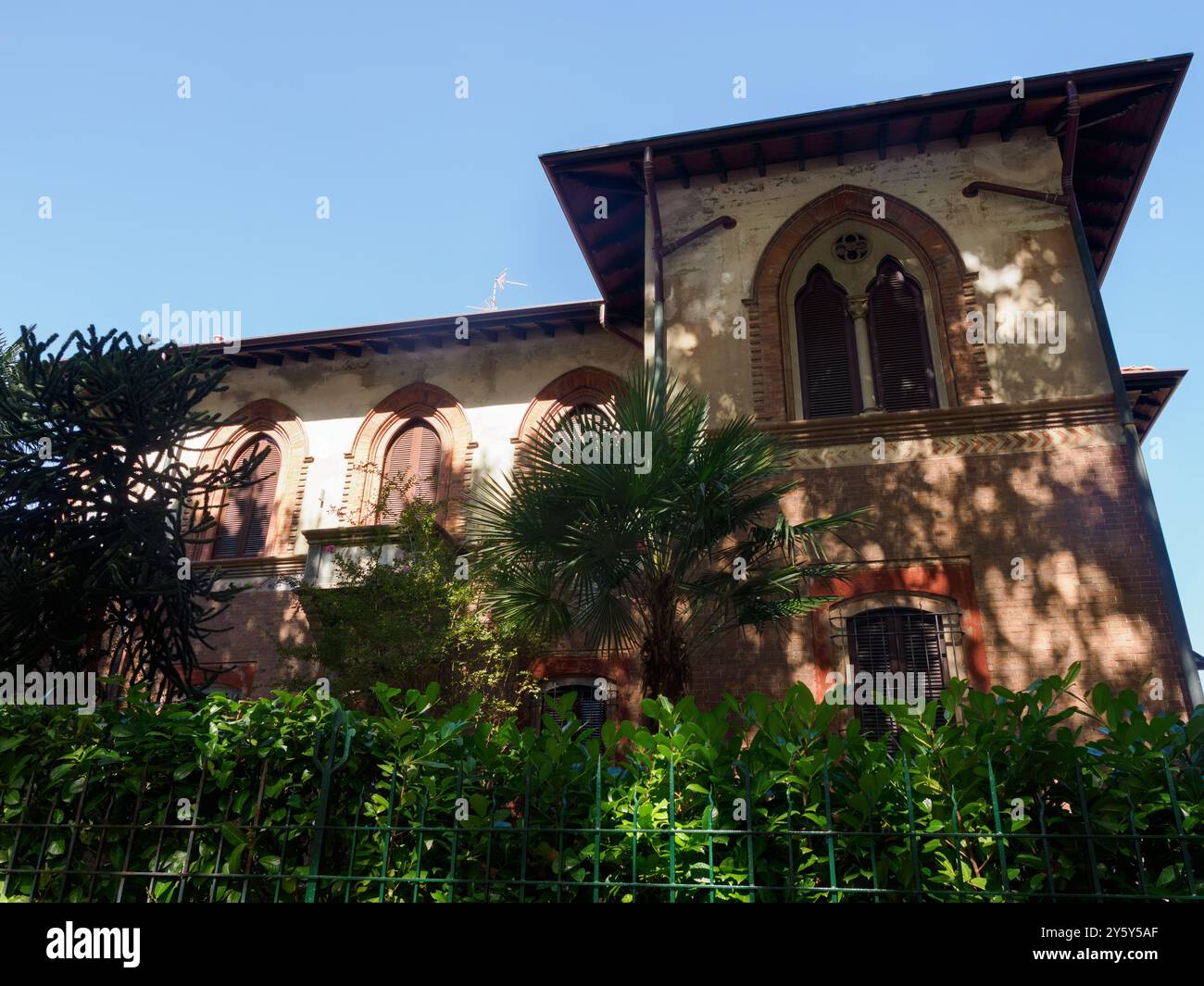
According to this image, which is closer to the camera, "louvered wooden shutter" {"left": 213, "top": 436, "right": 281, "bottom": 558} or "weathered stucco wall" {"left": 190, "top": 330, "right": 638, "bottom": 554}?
"weathered stucco wall" {"left": 190, "top": 330, "right": 638, "bottom": 554}

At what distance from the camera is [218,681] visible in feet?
44.4

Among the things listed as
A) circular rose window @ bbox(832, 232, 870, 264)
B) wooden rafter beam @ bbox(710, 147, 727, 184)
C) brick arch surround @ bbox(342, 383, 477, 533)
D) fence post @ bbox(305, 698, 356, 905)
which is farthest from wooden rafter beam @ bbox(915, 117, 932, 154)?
fence post @ bbox(305, 698, 356, 905)

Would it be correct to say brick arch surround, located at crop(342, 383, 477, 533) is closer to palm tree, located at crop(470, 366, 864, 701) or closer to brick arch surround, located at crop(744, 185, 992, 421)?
brick arch surround, located at crop(744, 185, 992, 421)

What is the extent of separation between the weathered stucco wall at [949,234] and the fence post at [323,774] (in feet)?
26.1

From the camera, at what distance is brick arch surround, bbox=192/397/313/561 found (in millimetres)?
14703

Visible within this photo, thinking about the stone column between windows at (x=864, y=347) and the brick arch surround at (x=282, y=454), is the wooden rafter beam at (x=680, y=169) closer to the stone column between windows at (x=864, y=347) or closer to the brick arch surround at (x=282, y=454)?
the stone column between windows at (x=864, y=347)

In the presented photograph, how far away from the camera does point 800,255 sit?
38.7ft

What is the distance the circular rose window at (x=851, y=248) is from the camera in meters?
11.7

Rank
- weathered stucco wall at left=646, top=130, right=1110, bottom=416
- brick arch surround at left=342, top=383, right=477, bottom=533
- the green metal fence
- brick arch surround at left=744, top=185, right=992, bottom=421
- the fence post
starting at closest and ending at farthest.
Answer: the green metal fence
the fence post
weathered stucco wall at left=646, top=130, right=1110, bottom=416
brick arch surround at left=744, top=185, right=992, bottom=421
brick arch surround at left=342, top=383, right=477, bottom=533

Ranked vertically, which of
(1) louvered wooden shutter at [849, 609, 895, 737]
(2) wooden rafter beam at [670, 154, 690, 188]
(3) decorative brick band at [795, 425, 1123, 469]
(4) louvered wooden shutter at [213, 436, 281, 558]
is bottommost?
(1) louvered wooden shutter at [849, 609, 895, 737]

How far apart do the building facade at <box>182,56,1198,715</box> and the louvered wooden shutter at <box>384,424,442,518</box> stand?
0.38ft

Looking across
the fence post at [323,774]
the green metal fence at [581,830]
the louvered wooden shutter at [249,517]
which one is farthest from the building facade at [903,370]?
the fence post at [323,774]
